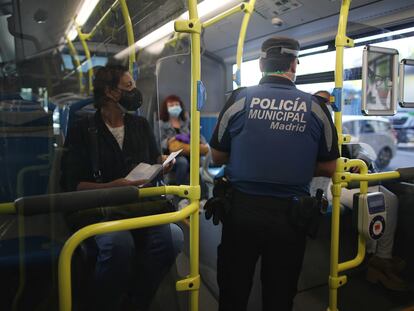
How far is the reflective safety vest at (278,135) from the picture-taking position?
1581mm

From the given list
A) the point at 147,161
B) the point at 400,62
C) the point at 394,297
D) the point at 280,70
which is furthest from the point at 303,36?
the point at 147,161

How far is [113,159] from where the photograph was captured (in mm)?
1476

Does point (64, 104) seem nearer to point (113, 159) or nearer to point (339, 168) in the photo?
point (113, 159)

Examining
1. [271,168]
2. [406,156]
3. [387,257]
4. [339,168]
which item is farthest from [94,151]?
[406,156]

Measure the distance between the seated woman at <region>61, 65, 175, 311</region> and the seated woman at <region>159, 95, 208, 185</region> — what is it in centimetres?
234

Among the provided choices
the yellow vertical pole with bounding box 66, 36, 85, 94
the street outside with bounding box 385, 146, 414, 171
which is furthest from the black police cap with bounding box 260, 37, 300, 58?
the street outside with bounding box 385, 146, 414, 171

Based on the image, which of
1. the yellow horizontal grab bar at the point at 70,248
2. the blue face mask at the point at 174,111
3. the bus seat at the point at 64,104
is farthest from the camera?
the blue face mask at the point at 174,111

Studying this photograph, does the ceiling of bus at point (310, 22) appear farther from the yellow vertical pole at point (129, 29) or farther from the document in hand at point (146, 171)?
the document in hand at point (146, 171)

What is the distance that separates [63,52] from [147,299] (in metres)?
1.23

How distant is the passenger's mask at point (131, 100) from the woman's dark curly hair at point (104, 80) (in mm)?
62

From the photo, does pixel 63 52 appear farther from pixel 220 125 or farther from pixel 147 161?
pixel 220 125

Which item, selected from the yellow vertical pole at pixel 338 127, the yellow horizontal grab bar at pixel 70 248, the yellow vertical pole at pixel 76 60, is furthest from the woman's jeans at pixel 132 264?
the yellow vertical pole at pixel 338 127

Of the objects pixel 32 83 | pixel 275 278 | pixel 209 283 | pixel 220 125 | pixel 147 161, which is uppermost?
pixel 32 83

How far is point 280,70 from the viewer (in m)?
1.70
